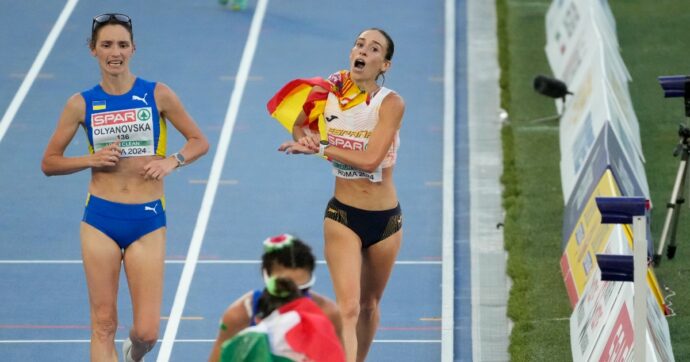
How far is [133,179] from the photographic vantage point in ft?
28.6

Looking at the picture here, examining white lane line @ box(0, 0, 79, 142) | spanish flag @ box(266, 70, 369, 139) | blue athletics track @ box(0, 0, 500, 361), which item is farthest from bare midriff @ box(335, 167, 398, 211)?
white lane line @ box(0, 0, 79, 142)

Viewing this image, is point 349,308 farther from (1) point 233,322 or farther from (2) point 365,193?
(1) point 233,322

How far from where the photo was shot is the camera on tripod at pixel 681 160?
36.7 ft

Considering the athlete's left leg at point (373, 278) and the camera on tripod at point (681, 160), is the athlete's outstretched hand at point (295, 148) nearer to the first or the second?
the athlete's left leg at point (373, 278)

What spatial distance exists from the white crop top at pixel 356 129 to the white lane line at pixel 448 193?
2203 millimetres

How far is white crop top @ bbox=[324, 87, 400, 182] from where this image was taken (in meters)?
8.76

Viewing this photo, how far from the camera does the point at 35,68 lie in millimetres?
16969

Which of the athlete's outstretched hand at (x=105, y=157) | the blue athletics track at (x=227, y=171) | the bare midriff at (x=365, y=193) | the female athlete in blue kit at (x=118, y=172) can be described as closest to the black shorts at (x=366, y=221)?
the bare midriff at (x=365, y=193)

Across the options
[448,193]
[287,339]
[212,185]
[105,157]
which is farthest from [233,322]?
[448,193]

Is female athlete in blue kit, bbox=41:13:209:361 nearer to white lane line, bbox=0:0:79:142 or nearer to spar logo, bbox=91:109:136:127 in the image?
spar logo, bbox=91:109:136:127

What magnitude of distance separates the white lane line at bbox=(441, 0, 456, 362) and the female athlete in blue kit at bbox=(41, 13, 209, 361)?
267 cm

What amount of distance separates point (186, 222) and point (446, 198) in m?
2.45

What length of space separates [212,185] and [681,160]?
4463 millimetres

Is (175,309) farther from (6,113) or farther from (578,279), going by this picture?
(6,113)
